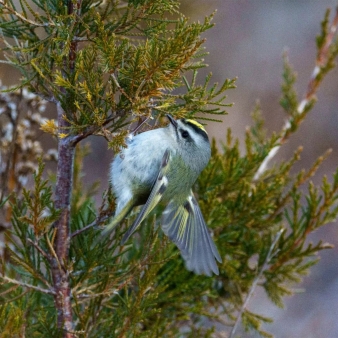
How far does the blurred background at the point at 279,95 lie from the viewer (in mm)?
5168

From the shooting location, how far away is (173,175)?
1816 mm

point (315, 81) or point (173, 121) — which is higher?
point (315, 81)

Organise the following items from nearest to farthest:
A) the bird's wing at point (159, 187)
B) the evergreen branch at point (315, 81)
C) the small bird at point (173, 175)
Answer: the bird's wing at point (159, 187)
the small bird at point (173, 175)
the evergreen branch at point (315, 81)

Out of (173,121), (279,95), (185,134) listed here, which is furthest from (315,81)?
(279,95)

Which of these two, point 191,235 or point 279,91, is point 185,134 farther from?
point 279,91

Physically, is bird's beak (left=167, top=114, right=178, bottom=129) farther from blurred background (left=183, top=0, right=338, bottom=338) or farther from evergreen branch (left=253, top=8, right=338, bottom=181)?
blurred background (left=183, top=0, right=338, bottom=338)

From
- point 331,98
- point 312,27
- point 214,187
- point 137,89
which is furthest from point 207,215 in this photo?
point 312,27

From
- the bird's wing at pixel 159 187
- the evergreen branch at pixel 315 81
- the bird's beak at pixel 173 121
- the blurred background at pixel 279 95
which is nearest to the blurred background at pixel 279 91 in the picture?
the blurred background at pixel 279 95

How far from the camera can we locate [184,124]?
1.74m

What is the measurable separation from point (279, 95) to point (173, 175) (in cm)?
582

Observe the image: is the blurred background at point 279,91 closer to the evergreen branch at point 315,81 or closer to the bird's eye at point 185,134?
the evergreen branch at point 315,81

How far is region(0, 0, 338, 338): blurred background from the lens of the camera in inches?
203

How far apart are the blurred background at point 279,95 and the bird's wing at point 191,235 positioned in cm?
311

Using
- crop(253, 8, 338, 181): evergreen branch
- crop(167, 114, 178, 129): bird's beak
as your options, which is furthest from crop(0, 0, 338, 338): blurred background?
crop(167, 114, 178, 129): bird's beak
